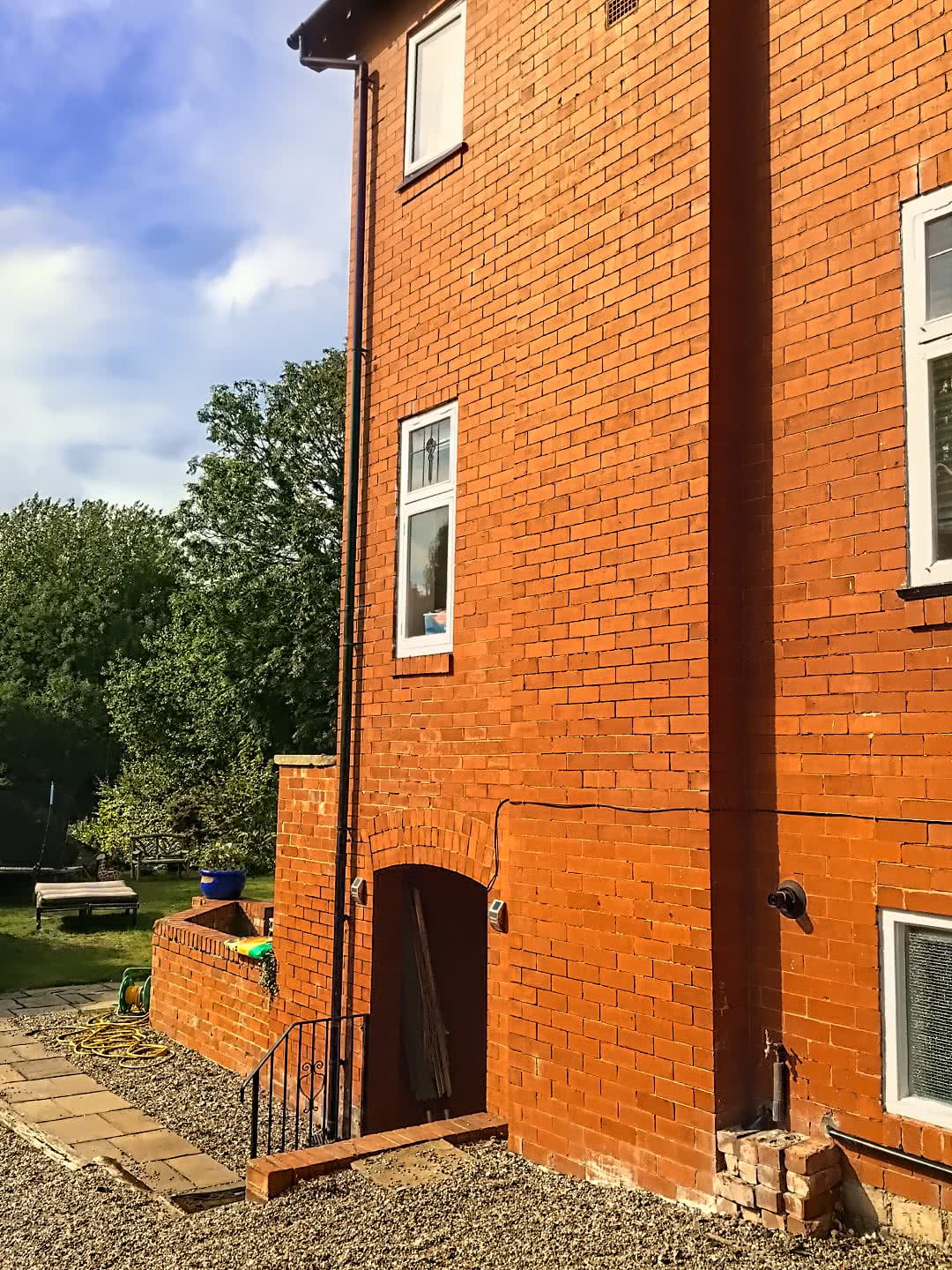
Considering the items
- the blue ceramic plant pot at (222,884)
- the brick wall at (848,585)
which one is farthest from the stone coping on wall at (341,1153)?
the blue ceramic plant pot at (222,884)

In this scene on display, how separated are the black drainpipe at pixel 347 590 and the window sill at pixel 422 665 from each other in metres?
0.67

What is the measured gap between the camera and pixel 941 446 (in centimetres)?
436

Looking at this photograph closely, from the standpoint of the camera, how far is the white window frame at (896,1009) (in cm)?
424

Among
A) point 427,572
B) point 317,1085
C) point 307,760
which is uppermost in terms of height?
point 427,572

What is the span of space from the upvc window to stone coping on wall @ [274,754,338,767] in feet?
14.2

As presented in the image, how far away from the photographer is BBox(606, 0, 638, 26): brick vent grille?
586 centimetres

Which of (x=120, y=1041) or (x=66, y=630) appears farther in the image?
(x=66, y=630)

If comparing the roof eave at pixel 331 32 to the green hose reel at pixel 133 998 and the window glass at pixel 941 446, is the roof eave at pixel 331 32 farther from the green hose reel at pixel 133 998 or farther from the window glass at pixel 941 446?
the green hose reel at pixel 133 998

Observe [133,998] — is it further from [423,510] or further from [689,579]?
[689,579]

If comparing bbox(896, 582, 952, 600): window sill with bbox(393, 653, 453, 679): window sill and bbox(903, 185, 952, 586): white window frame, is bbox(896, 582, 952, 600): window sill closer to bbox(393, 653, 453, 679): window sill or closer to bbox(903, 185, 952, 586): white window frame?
bbox(903, 185, 952, 586): white window frame

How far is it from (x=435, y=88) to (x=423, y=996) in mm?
6725

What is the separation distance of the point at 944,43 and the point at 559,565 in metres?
2.97

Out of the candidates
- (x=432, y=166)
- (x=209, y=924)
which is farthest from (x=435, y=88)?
(x=209, y=924)

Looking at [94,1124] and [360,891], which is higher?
[360,891]
